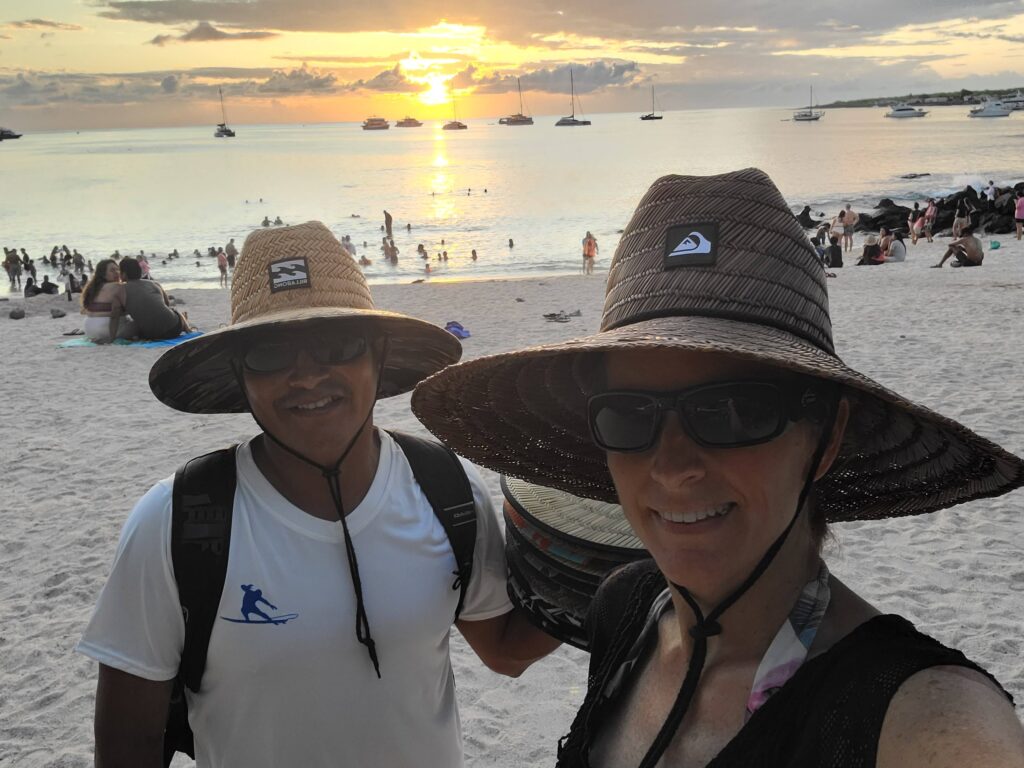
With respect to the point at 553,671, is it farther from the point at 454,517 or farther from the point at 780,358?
the point at 780,358

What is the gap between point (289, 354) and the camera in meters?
2.08

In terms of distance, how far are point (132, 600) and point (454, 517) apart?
0.81 meters

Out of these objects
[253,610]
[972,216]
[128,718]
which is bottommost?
[972,216]

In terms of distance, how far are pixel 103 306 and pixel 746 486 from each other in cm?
1463

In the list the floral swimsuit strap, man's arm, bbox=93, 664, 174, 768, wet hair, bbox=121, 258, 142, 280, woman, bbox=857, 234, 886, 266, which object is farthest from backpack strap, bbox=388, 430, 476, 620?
woman, bbox=857, 234, 886, 266

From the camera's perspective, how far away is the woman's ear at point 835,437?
136 centimetres

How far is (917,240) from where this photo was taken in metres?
30.5

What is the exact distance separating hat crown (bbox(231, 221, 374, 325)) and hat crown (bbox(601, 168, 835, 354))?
3.61 feet

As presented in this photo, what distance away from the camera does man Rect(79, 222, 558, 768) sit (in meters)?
1.86

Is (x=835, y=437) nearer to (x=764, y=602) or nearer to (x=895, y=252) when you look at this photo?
(x=764, y=602)

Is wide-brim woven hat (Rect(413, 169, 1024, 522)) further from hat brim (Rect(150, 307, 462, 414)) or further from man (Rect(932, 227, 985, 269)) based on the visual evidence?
man (Rect(932, 227, 985, 269))

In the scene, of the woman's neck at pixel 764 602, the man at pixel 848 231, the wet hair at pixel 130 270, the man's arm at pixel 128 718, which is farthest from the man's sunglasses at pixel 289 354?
the man at pixel 848 231

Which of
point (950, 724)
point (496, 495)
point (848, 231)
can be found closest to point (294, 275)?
point (950, 724)

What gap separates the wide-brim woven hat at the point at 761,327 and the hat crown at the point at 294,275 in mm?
686
